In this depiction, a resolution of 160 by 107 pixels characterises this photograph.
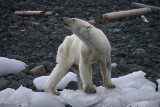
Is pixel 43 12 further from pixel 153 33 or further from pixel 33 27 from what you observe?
pixel 153 33

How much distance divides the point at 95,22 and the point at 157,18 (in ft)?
9.03

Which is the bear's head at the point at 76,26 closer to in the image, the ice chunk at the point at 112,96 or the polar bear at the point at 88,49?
the polar bear at the point at 88,49

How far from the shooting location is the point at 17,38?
11305mm

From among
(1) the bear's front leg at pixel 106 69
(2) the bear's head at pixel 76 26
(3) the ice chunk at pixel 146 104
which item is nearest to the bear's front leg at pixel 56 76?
(1) the bear's front leg at pixel 106 69

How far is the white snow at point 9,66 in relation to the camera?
756 centimetres

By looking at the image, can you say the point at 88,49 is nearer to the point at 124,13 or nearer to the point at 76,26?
the point at 76,26

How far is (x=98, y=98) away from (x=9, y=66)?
3.44m

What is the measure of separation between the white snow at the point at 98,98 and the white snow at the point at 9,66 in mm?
1988

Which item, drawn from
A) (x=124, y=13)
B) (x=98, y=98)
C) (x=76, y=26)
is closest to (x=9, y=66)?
(x=76, y=26)

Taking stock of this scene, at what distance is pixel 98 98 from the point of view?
5152mm

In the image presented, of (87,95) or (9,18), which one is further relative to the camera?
(9,18)

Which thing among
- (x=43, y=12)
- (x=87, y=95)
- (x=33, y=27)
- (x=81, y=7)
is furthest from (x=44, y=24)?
(x=87, y=95)

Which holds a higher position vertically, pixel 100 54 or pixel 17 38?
pixel 100 54

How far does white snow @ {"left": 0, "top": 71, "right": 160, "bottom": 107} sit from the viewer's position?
5.12m
